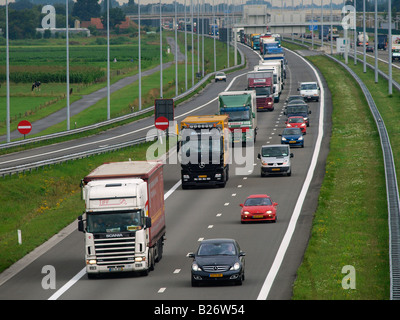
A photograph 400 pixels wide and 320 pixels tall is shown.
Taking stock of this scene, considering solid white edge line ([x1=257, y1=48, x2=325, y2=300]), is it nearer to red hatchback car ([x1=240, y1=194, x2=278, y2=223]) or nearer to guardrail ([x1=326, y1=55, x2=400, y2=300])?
red hatchback car ([x1=240, y1=194, x2=278, y2=223])

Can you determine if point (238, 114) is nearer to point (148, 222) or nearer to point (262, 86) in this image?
point (262, 86)

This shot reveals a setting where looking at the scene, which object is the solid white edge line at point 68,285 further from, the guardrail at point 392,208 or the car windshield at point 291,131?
the car windshield at point 291,131

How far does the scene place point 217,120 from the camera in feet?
193

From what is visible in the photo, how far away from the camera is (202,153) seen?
57.0m

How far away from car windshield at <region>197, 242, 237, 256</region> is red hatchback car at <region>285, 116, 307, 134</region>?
4980 cm

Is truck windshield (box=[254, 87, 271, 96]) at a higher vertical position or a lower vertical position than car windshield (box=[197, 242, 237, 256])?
higher

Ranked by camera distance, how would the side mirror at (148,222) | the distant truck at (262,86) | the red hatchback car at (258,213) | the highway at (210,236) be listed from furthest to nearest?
the distant truck at (262,86), the red hatchback car at (258,213), the side mirror at (148,222), the highway at (210,236)

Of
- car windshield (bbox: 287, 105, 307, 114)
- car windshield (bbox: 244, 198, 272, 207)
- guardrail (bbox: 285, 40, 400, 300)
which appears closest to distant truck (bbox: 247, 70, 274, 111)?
car windshield (bbox: 287, 105, 307, 114)

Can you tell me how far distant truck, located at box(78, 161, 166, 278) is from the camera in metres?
34.4

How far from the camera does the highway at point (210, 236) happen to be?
32.6 meters

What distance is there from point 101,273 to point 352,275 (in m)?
9.58

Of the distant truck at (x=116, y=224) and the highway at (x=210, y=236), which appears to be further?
the distant truck at (x=116, y=224)

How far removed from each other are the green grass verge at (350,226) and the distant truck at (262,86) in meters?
16.6

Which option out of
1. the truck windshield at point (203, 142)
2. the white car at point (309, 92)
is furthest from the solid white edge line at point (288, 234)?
the white car at point (309, 92)
